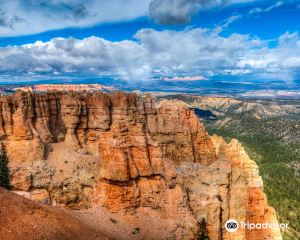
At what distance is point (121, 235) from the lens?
150 feet

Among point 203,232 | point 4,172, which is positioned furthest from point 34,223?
point 4,172

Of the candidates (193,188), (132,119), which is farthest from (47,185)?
(193,188)

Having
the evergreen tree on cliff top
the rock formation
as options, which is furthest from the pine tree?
the evergreen tree on cliff top

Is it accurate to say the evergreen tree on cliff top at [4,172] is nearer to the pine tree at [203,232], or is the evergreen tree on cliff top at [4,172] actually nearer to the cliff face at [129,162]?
the cliff face at [129,162]

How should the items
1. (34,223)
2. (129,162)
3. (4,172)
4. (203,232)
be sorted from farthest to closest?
(129,162)
(4,172)
(203,232)
(34,223)

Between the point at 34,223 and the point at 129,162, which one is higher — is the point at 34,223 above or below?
below

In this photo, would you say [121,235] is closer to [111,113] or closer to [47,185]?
[47,185]

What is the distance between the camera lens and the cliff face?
50594mm

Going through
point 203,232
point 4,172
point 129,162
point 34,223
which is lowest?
point 203,232

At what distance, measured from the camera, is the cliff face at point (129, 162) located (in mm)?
50594

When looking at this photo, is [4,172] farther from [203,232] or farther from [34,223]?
Answer: [203,232]

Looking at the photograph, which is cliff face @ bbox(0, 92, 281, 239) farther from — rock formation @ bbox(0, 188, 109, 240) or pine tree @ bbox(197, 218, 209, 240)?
rock formation @ bbox(0, 188, 109, 240)

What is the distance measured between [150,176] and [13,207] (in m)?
23.3

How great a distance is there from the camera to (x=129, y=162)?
169 ft
